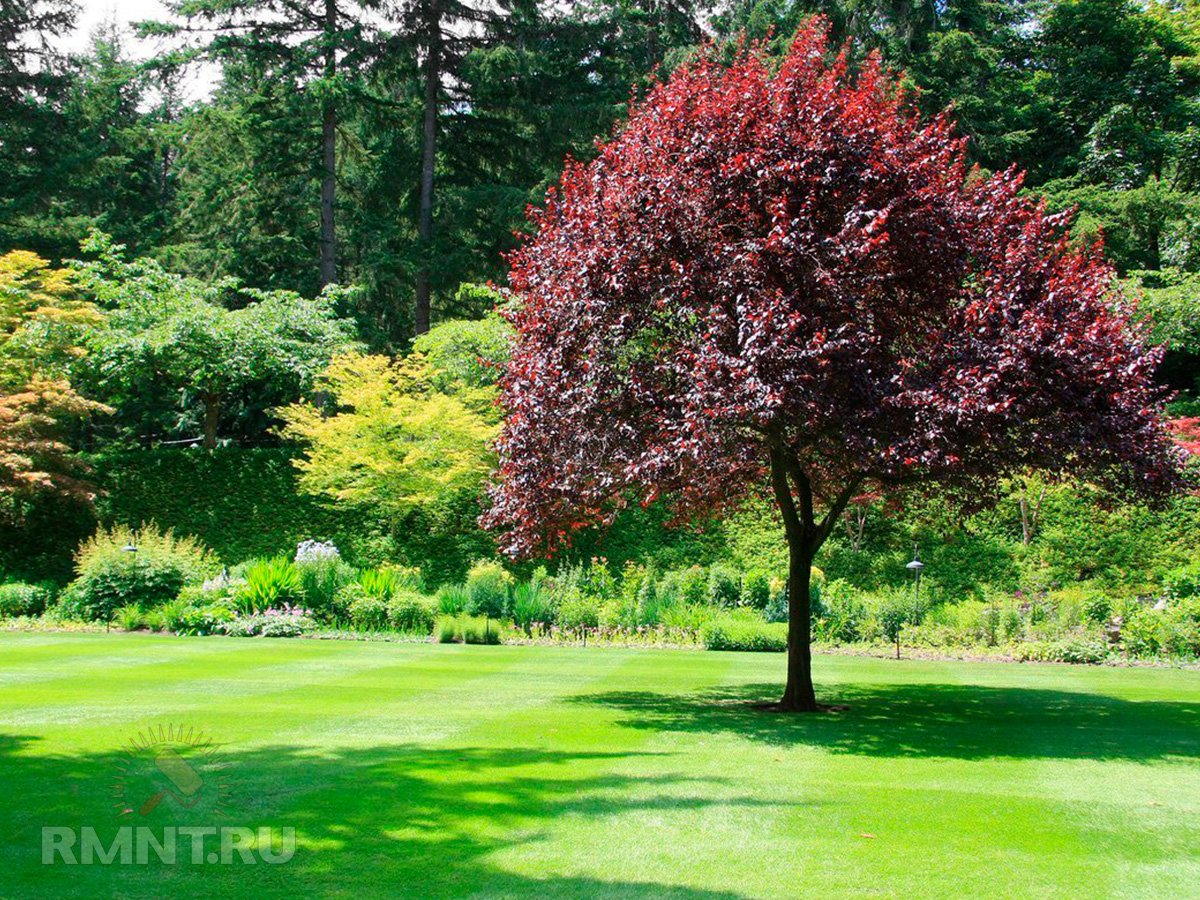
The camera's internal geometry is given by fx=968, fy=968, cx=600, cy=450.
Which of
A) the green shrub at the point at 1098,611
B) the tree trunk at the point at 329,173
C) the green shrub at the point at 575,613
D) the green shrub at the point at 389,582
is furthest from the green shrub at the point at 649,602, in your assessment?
the tree trunk at the point at 329,173

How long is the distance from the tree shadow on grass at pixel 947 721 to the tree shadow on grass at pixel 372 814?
7.65 ft

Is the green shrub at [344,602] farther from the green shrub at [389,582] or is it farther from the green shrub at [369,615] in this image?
the green shrub at [369,615]

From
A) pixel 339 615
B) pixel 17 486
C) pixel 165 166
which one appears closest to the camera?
pixel 339 615

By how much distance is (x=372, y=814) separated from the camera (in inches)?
237

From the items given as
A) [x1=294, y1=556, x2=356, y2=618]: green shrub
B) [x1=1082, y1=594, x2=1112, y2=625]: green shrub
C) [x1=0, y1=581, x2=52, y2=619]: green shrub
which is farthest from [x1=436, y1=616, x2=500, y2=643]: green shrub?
[x1=1082, y1=594, x2=1112, y2=625]: green shrub

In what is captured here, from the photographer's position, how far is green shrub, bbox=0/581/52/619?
19312mm

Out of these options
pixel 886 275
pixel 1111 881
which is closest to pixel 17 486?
pixel 886 275

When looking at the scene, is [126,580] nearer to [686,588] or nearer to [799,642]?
[686,588]

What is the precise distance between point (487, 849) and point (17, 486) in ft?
64.9

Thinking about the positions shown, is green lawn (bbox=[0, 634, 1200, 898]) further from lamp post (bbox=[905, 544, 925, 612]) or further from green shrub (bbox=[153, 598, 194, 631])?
lamp post (bbox=[905, 544, 925, 612])

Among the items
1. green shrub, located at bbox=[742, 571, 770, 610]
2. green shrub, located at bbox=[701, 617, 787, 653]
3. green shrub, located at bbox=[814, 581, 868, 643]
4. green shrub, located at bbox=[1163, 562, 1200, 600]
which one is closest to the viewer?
green shrub, located at bbox=[701, 617, 787, 653]

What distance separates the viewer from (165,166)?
4641 cm

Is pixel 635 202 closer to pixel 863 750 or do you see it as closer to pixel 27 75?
pixel 863 750

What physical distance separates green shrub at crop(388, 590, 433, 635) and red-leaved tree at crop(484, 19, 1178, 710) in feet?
24.7
